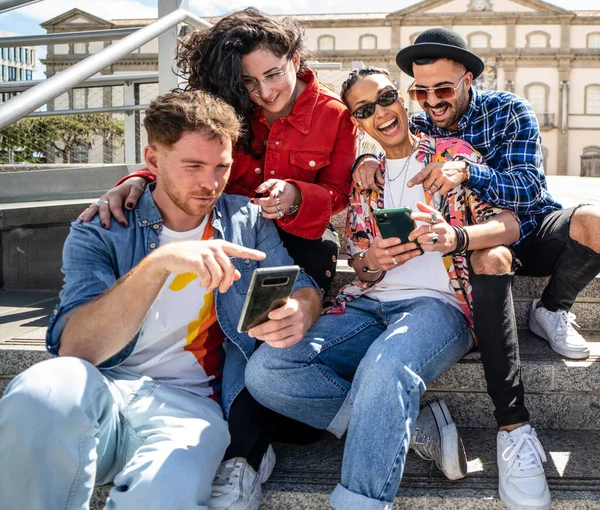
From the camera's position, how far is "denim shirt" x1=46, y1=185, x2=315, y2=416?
6.25ft

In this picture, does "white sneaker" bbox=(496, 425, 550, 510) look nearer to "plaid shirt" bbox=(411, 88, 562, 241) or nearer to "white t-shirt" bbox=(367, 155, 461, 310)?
"white t-shirt" bbox=(367, 155, 461, 310)

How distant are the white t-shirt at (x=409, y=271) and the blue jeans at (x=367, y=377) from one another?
52 millimetres

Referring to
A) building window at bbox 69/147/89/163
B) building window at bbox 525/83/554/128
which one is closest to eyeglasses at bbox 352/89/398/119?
building window at bbox 69/147/89/163

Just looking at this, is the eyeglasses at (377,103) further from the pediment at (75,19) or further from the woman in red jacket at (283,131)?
the pediment at (75,19)

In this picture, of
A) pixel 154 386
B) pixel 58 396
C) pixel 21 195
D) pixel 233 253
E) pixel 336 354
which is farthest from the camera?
pixel 21 195

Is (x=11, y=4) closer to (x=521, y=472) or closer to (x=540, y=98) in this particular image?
(x=521, y=472)

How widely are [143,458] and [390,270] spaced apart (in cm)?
113

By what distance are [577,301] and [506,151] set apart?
0.95 metres

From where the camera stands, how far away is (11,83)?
4648 millimetres

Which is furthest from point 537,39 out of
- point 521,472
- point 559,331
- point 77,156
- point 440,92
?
point 521,472

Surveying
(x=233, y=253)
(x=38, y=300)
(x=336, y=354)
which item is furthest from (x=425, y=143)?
(x=38, y=300)

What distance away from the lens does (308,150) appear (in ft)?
8.36

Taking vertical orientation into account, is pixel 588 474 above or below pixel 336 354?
below

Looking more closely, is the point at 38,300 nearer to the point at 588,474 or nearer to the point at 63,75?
the point at 63,75
